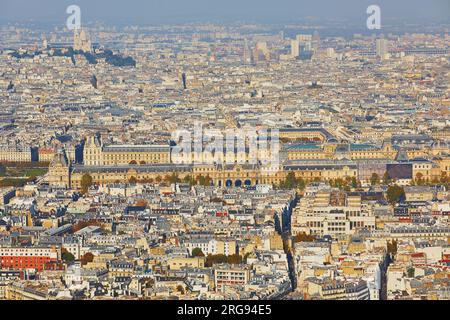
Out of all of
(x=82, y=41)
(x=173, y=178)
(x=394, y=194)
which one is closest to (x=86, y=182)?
(x=173, y=178)

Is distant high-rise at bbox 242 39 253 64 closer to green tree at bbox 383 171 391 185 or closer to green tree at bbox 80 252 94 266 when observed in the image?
green tree at bbox 383 171 391 185

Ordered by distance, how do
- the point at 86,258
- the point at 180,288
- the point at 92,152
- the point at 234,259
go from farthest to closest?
the point at 92,152
the point at 86,258
the point at 234,259
the point at 180,288

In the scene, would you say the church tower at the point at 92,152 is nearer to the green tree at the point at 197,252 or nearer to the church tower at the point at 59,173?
the church tower at the point at 59,173

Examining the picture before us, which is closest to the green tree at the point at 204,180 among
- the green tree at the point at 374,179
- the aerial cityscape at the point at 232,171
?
the aerial cityscape at the point at 232,171

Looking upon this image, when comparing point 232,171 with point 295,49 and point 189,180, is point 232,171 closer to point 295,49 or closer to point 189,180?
point 189,180
